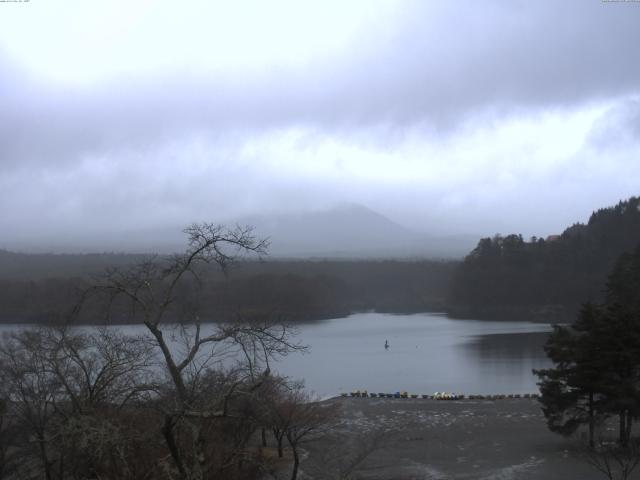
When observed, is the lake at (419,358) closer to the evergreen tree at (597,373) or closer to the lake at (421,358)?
the lake at (421,358)

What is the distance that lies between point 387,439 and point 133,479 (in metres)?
8.91

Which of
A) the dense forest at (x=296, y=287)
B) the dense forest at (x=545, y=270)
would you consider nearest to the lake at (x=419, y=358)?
the dense forest at (x=296, y=287)

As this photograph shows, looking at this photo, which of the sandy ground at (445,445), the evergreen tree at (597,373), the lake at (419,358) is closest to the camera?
the sandy ground at (445,445)

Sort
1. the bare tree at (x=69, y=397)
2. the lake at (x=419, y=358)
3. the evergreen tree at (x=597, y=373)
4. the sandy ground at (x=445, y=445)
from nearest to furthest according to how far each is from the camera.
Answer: the bare tree at (x=69, y=397) < the sandy ground at (x=445, y=445) < the evergreen tree at (x=597, y=373) < the lake at (x=419, y=358)

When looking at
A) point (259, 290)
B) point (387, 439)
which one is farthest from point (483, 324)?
point (387, 439)

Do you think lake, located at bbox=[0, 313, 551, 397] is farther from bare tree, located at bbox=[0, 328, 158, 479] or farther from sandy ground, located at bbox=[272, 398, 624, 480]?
bare tree, located at bbox=[0, 328, 158, 479]

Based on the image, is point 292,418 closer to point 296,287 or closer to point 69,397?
point 69,397

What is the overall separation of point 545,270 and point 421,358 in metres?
23.6

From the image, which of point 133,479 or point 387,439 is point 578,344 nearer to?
point 387,439

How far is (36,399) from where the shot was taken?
8312mm

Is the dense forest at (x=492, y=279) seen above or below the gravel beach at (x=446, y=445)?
above

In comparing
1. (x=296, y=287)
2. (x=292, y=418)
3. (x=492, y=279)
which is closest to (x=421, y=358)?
(x=296, y=287)

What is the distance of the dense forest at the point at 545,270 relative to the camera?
4584 centimetres

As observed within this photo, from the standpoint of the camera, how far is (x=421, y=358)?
2830 cm
